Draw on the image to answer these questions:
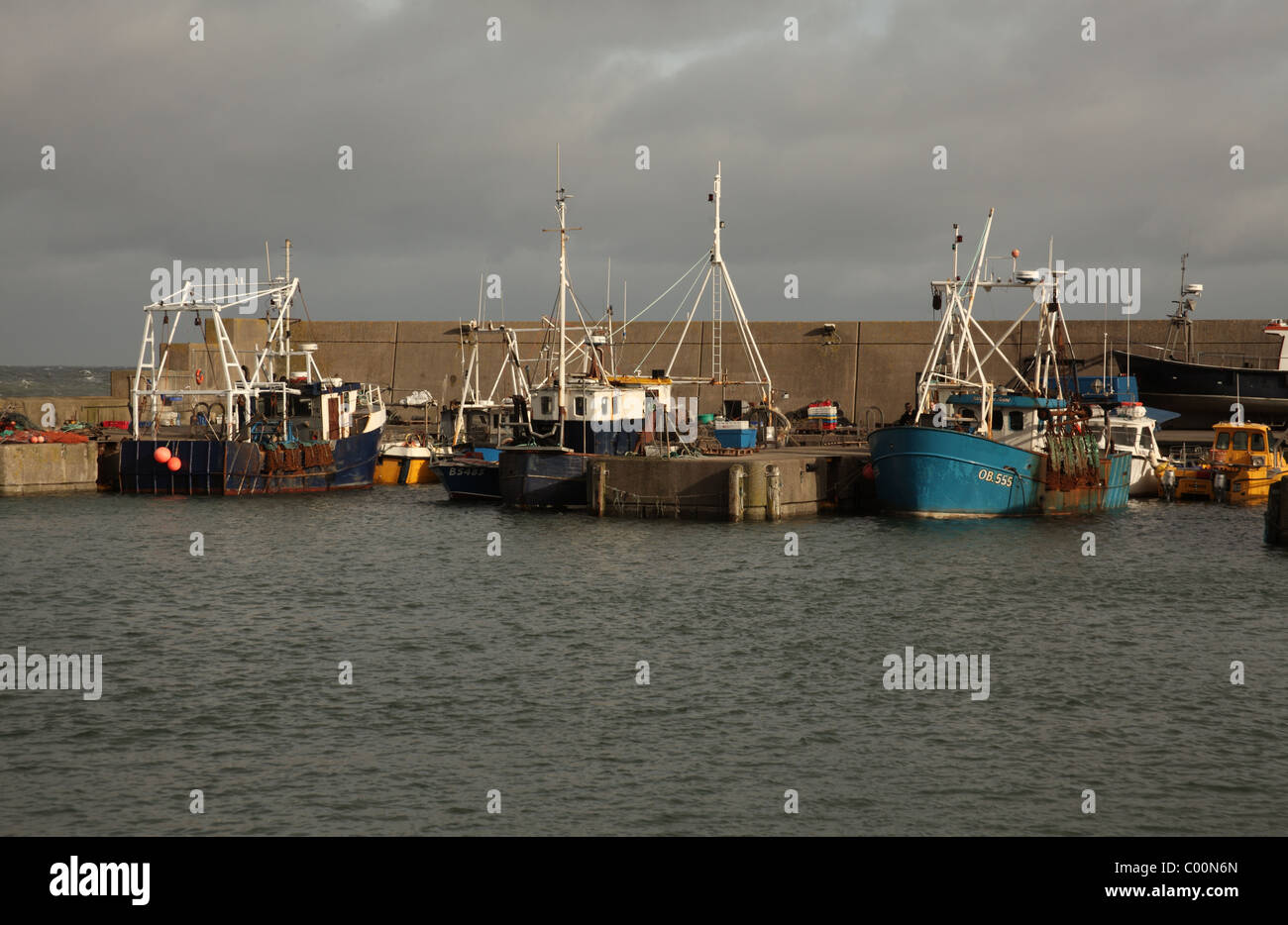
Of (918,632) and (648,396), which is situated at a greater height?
(648,396)

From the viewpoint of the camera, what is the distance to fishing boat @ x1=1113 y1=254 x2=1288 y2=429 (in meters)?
52.1

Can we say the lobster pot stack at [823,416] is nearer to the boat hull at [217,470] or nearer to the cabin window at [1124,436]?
the cabin window at [1124,436]

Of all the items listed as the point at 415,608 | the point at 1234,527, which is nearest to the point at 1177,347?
the point at 1234,527

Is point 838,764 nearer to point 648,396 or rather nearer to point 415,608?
point 415,608

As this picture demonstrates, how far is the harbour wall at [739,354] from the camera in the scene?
57.9 metres

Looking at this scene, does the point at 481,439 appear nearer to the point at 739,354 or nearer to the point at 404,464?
the point at 404,464

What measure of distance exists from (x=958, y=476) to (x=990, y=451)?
120cm

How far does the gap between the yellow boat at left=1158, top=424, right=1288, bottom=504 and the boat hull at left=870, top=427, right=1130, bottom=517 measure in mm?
7189

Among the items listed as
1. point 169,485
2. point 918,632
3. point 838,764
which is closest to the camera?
point 838,764

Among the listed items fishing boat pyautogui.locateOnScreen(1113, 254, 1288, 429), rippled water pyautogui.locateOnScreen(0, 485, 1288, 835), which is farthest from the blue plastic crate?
fishing boat pyautogui.locateOnScreen(1113, 254, 1288, 429)
